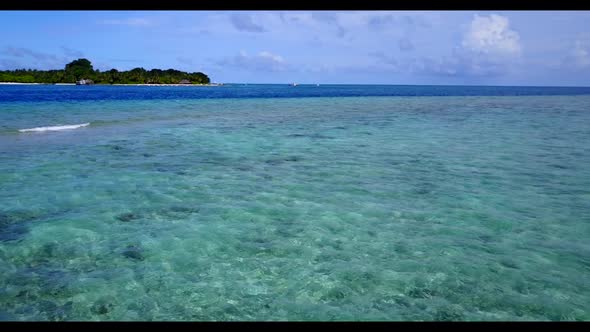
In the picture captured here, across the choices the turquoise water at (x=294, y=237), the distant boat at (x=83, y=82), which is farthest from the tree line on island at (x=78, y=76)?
the turquoise water at (x=294, y=237)

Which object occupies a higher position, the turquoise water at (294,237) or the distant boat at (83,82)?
the distant boat at (83,82)

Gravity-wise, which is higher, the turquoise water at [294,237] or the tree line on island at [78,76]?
the tree line on island at [78,76]

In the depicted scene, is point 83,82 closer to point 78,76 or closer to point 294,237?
point 78,76

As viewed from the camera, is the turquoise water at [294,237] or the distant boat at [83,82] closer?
the turquoise water at [294,237]

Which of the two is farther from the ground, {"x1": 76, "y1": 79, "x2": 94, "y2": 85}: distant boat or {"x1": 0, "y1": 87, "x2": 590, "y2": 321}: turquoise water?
{"x1": 76, "y1": 79, "x2": 94, "y2": 85}: distant boat

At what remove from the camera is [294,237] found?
25.2 feet

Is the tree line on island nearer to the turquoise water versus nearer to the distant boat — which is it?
the distant boat

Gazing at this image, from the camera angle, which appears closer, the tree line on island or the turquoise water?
the turquoise water

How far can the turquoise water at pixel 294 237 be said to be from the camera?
214 inches

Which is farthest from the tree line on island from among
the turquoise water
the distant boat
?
the turquoise water

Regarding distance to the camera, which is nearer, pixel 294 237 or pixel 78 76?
pixel 294 237

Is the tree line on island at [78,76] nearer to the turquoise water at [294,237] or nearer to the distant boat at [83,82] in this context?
the distant boat at [83,82]

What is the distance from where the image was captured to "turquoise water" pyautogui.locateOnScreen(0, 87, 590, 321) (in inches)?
214

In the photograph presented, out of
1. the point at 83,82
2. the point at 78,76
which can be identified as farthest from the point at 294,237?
the point at 78,76
